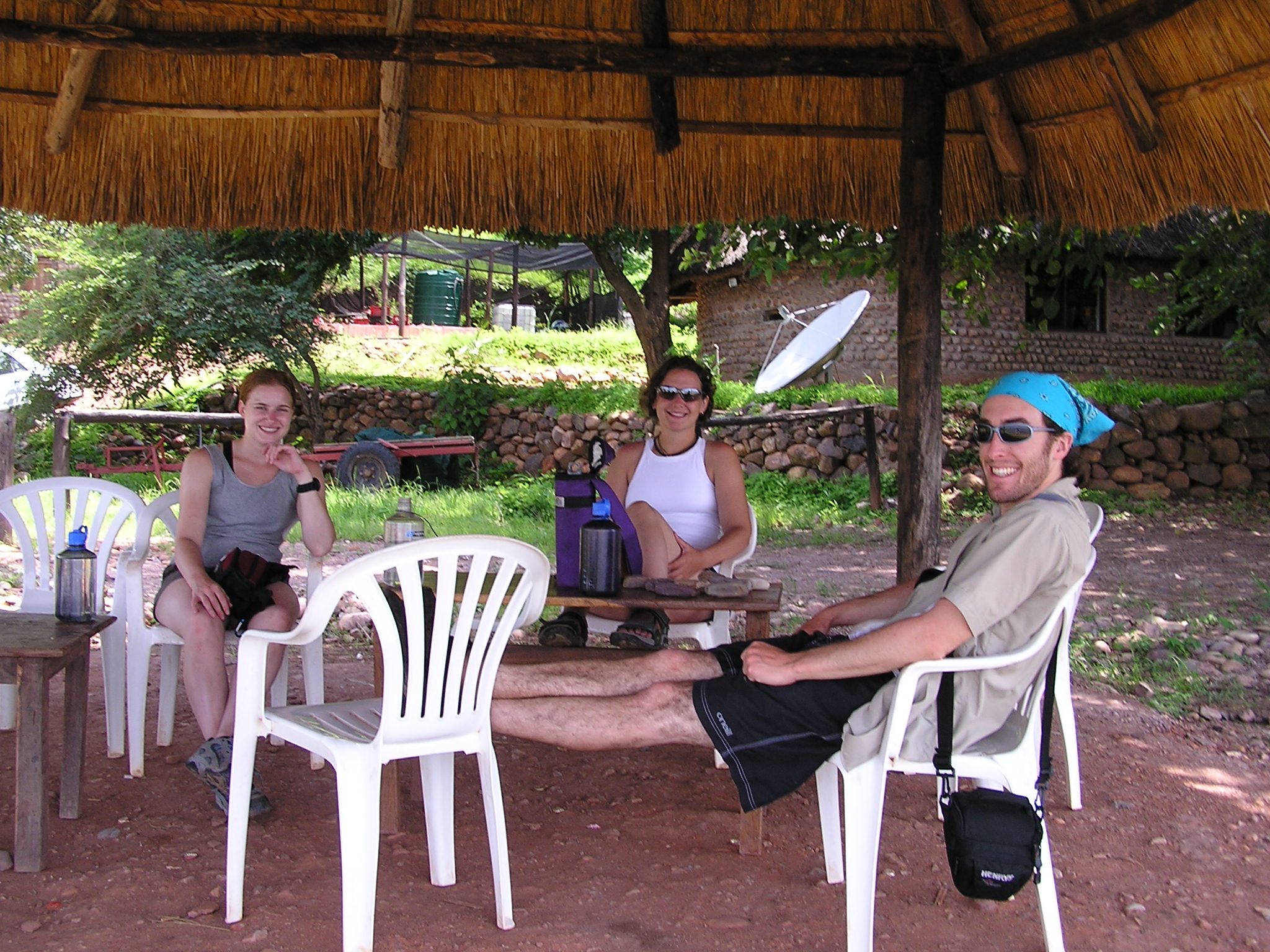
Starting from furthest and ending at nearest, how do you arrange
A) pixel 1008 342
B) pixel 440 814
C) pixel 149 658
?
1. pixel 1008 342
2. pixel 149 658
3. pixel 440 814

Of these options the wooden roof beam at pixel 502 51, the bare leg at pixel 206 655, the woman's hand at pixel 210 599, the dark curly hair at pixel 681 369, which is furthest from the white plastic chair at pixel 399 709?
the wooden roof beam at pixel 502 51

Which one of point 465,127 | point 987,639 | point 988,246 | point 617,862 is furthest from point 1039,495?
point 988,246

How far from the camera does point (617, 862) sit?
303 cm

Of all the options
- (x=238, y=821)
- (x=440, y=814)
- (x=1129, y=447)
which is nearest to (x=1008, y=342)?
(x=1129, y=447)

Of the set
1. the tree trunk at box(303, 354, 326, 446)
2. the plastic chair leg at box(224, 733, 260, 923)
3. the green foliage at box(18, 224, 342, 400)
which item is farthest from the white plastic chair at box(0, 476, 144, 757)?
the tree trunk at box(303, 354, 326, 446)

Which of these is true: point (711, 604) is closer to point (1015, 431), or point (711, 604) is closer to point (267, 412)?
point (1015, 431)

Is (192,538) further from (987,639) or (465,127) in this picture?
(987,639)

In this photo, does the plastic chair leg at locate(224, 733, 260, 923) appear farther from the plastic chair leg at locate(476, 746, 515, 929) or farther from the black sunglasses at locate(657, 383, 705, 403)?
the black sunglasses at locate(657, 383, 705, 403)

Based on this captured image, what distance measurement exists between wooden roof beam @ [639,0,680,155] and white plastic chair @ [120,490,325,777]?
6.93ft

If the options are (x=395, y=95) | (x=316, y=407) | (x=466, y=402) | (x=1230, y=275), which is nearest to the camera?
(x=395, y=95)

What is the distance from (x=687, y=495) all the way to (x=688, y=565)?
0.42 metres

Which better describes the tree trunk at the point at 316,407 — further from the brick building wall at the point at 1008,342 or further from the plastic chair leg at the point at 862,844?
the plastic chair leg at the point at 862,844

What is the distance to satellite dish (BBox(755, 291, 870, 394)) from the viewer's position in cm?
1290

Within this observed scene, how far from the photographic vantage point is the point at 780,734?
2.59 metres
